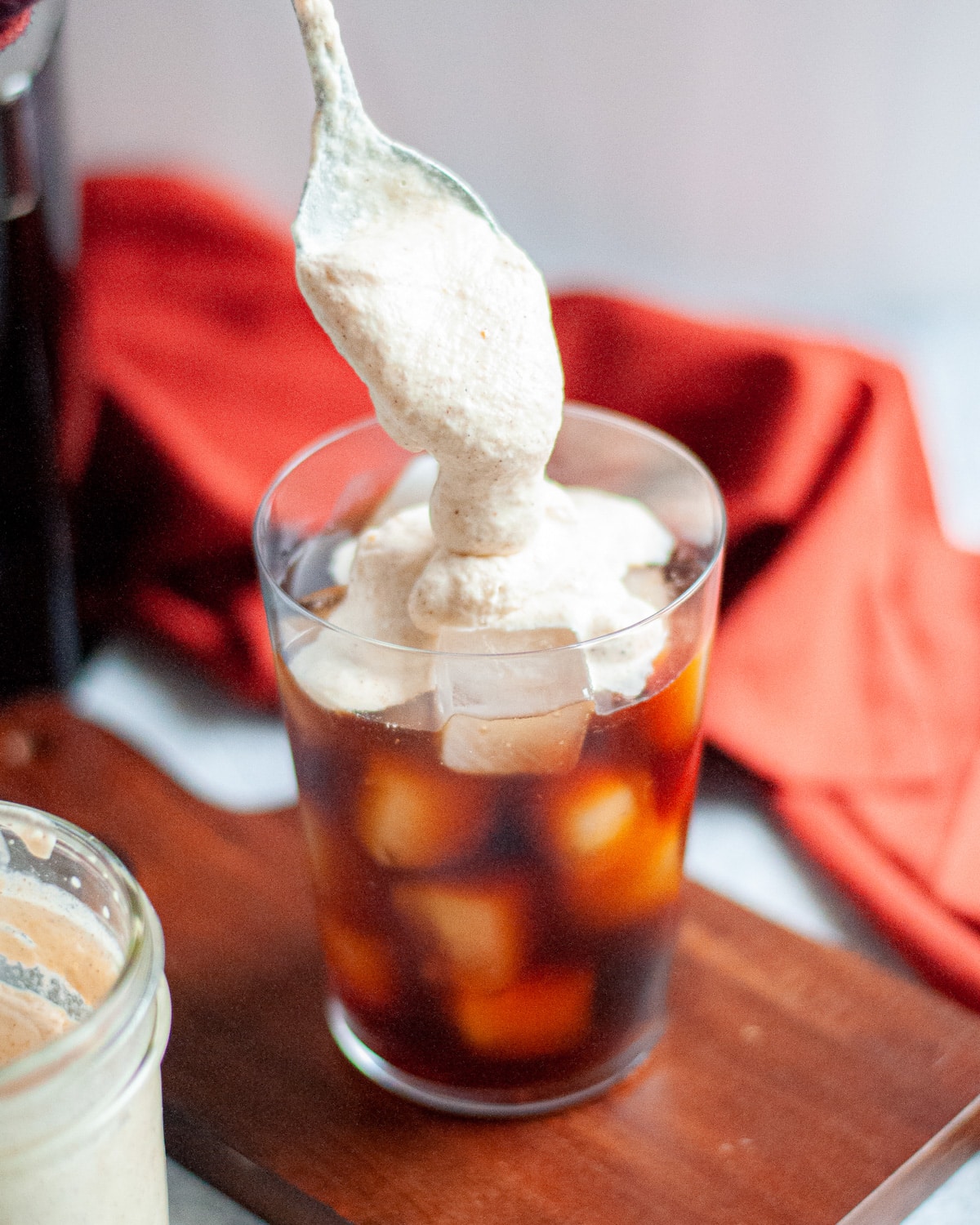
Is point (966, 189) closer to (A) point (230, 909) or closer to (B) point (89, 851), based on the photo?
(A) point (230, 909)

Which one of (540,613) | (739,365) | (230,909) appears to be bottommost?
(230,909)

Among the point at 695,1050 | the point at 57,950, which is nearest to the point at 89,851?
the point at 57,950

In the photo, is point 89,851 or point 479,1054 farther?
point 479,1054

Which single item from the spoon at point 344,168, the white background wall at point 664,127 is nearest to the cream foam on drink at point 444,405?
the spoon at point 344,168

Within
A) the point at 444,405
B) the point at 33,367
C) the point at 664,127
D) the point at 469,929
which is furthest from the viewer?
the point at 664,127

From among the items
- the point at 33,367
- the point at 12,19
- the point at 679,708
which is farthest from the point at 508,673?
the point at 33,367

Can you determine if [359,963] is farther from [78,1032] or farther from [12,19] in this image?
[12,19]

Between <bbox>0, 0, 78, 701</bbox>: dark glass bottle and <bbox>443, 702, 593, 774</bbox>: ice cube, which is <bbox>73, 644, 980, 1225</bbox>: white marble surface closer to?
<bbox>0, 0, 78, 701</bbox>: dark glass bottle
